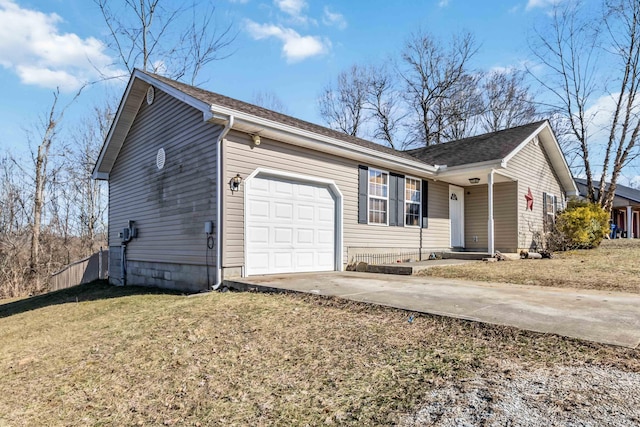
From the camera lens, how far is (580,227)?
1297 cm

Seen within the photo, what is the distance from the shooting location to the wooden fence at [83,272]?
42.3ft

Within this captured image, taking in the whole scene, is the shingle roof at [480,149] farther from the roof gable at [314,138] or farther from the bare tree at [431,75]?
the bare tree at [431,75]

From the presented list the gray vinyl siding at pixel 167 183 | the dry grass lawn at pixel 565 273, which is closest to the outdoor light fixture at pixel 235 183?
the gray vinyl siding at pixel 167 183

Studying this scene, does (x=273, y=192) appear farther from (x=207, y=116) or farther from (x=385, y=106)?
(x=385, y=106)

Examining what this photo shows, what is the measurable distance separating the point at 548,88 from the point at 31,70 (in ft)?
79.8

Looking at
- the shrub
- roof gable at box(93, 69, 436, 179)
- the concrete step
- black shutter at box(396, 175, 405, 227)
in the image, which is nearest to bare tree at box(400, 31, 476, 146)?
the shrub

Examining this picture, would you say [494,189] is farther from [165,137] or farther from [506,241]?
[165,137]

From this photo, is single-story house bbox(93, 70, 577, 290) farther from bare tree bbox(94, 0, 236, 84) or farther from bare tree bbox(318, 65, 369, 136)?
bare tree bbox(318, 65, 369, 136)

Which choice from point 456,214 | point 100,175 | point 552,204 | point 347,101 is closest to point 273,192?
point 100,175

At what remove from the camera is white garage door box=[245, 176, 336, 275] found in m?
7.54

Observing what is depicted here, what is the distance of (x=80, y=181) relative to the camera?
20172 mm

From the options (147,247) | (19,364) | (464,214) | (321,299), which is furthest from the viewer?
(464,214)

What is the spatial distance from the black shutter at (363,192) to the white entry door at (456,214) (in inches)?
171

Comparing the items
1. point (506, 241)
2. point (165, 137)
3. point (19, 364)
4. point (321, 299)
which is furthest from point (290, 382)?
point (506, 241)
